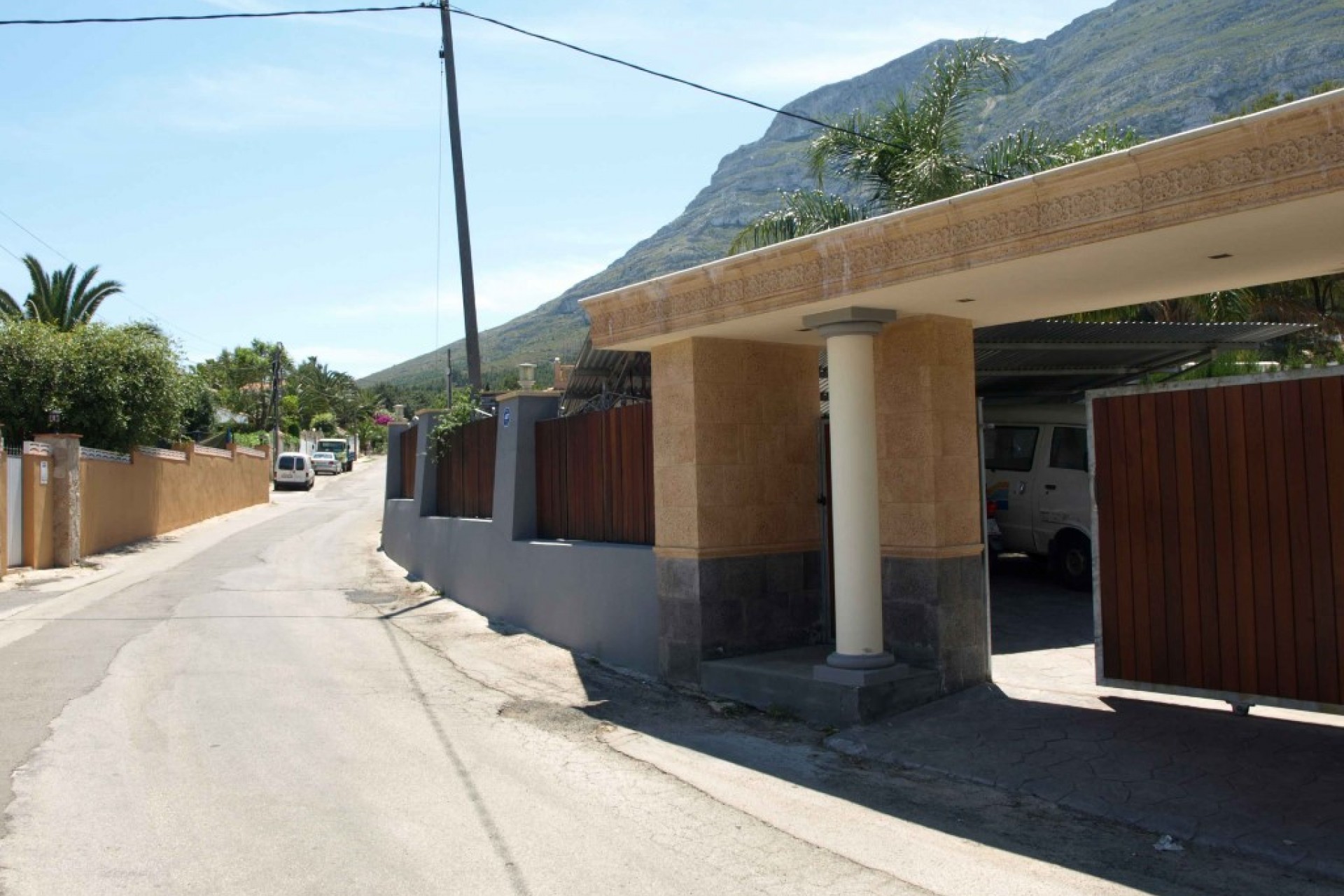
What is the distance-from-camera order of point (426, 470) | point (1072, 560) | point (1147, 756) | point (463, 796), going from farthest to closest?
point (426, 470)
point (1072, 560)
point (1147, 756)
point (463, 796)

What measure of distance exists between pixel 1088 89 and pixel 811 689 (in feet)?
260

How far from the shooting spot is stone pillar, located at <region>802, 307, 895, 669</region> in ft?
25.2

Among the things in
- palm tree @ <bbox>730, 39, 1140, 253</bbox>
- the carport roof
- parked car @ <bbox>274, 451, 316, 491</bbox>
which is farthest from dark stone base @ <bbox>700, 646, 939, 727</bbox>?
parked car @ <bbox>274, 451, 316, 491</bbox>

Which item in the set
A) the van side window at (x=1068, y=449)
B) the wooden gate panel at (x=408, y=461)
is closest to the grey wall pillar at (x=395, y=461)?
the wooden gate panel at (x=408, y=461)

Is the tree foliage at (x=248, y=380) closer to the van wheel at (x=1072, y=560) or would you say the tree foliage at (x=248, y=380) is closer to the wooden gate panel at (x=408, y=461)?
the wooden gate panel at (x=408, y=461)

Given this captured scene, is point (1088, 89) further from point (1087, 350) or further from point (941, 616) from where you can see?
point (941, 616)

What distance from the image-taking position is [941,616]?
25.8 feet

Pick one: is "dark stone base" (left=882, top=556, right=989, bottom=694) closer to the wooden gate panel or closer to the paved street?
the paved street

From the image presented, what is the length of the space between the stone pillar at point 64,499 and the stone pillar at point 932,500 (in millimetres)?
17456

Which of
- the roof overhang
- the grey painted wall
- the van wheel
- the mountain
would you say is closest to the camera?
the roof overhang

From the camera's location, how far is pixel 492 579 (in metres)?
13.5

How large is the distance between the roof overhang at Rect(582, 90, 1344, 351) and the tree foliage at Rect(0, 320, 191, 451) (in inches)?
720

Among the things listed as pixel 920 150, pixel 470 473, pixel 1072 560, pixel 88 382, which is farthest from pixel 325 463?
pixel 1072 560

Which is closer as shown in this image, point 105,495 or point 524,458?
point 524,458
